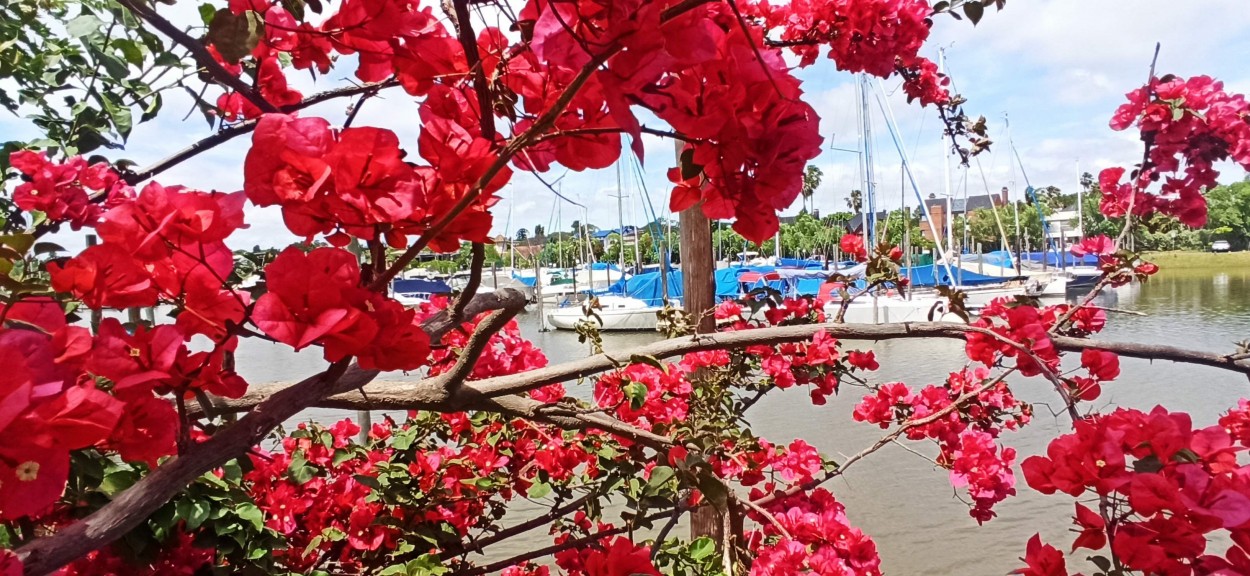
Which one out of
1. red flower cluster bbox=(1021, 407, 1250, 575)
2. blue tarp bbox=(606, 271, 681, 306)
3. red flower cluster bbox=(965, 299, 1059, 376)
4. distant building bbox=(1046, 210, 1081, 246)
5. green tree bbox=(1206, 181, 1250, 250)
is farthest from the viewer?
distant building bbox=(1046, 210, 1081, 246)

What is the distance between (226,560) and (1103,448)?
159 cm

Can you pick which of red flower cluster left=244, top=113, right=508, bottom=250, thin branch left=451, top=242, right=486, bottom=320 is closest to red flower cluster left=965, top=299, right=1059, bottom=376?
thin branch left=451, top=242, right=486, bottom=320

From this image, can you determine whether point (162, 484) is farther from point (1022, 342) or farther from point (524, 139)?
point (1022, 342)

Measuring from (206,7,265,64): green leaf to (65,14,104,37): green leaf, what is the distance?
111 cm

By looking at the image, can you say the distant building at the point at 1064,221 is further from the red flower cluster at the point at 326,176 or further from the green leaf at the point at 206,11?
the red flower cluster at the point at 326,176

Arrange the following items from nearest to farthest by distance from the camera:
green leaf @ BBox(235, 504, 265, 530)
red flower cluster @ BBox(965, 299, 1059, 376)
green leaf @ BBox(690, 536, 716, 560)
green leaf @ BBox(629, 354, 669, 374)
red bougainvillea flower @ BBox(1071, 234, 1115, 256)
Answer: green leaf @ BBox(629, 354, 669, 374)
green leaf @ BBox(235, 504, 265, 530)
red flower cluster @ BBox(965, 299, 1059, 376)
green leaf @ BBox(690, 536, 716, 560)
red bougainvillea flower @ BBox(1071, 234, 1115, 256)

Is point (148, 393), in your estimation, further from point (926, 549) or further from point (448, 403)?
point (926, 549)

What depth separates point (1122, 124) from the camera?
213 cm

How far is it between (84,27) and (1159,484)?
216 cm

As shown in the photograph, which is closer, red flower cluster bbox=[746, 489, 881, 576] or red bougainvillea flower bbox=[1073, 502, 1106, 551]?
red bougainvillea flower bbox=[1073, 502, 1106, 551]

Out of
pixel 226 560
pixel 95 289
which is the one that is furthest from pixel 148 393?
pixel 226 560

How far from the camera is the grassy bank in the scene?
32.4 metres

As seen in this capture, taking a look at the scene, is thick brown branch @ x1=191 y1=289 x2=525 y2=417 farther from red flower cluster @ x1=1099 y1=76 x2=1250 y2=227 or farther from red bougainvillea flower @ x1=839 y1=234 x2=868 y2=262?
red bougainvillea flower @ x1=839 y1=234 x2=868 y2=262

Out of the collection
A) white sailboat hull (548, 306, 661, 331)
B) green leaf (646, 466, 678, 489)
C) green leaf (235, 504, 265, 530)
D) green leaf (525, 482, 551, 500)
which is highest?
green leaf (646, 466, 678, 489)
